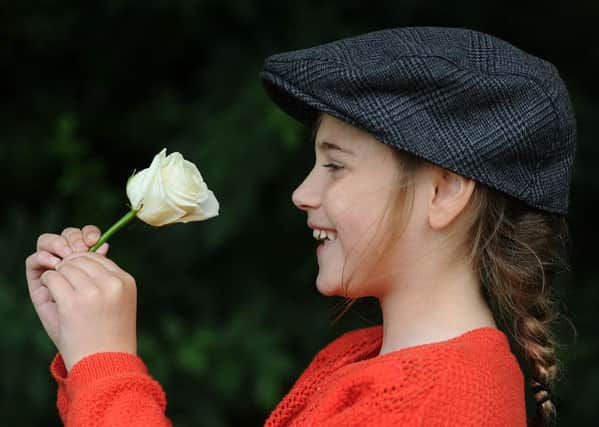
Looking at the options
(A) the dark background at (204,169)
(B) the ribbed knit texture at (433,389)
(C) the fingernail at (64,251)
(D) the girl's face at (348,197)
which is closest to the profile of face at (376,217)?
(D) the girl's face at (348,197)

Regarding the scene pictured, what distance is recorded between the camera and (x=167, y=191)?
1.29 metres

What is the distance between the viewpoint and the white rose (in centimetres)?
129

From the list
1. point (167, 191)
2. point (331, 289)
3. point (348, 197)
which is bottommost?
point (331, 289)

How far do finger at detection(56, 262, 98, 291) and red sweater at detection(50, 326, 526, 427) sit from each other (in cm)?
10

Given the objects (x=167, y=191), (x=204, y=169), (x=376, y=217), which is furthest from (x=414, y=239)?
(x=204, y=169)

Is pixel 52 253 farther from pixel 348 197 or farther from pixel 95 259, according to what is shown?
pixel 348 197

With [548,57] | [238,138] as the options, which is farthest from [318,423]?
[548,57]

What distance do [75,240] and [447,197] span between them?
578 millimetres

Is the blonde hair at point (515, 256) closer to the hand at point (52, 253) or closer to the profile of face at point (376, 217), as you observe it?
the profile of face at point (376, 217)

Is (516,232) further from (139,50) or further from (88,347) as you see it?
(139,50)

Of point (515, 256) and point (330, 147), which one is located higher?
point (330, 147)

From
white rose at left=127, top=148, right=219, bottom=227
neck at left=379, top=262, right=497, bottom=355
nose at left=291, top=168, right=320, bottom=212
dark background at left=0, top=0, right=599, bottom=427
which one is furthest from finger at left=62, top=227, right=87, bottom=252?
dark background at left=0, top=0, right=599, bottom=427

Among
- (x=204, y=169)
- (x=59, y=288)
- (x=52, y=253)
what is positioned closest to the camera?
(x=59, y=288)

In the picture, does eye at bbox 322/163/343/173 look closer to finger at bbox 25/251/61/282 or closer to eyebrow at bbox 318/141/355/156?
eyebrow at bbox 318/141/355/156
